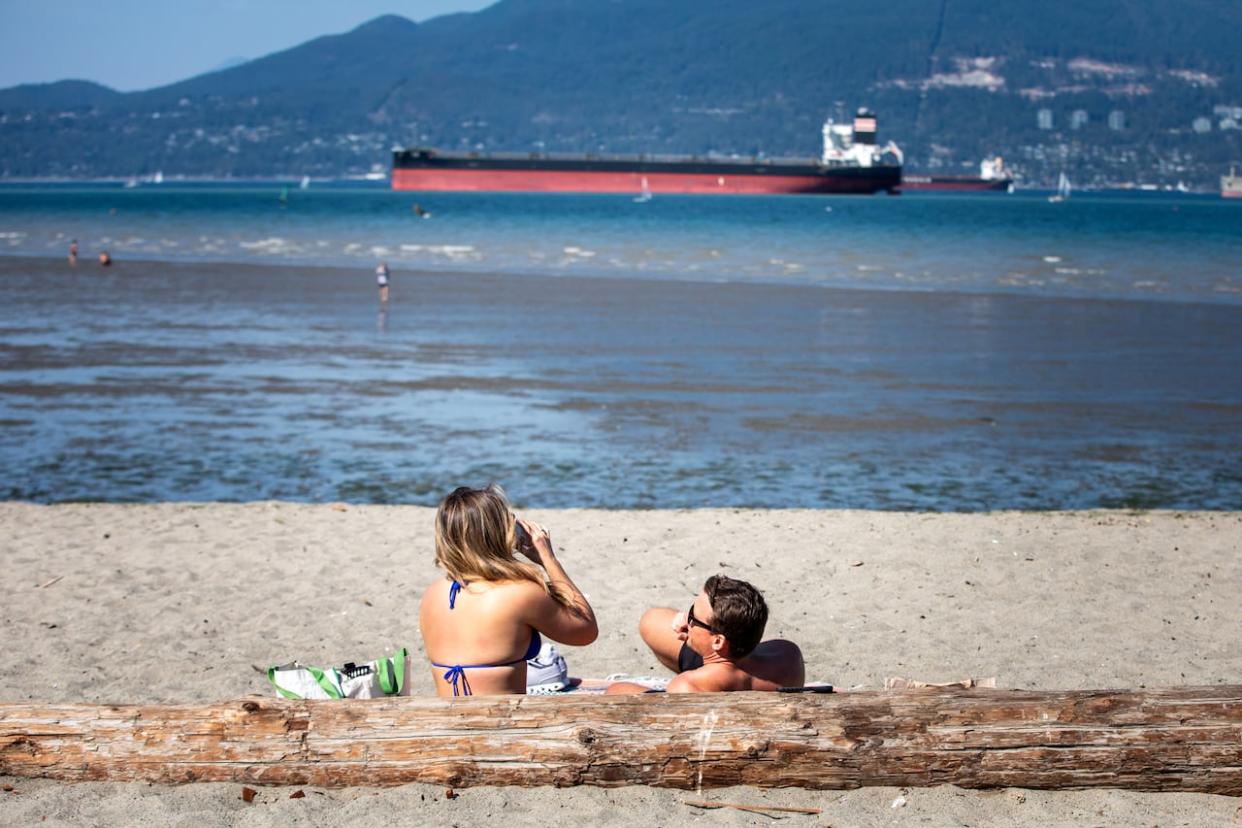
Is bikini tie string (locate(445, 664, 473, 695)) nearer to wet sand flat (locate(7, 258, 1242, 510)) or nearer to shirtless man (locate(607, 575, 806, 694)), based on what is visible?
shirtless man (locate(607, 575, 806, 694))

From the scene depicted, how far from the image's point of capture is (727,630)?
422 cm

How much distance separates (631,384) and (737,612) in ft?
33.6

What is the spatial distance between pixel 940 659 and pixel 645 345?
11984 millimetres

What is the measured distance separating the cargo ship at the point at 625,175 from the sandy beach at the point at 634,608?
85.3 m

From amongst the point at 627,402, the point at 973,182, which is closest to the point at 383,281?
the point at 627,402

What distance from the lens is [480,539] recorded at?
4094 mm

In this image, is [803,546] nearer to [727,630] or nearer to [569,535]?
[569,535]

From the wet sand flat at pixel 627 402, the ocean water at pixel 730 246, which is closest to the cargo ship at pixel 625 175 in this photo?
the ocean water at pixel 730 246

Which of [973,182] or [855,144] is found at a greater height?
[855,144]

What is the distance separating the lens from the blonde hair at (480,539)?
4.07m

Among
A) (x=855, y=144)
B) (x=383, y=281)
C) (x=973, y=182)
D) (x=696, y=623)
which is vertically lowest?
(x=696, y=623)

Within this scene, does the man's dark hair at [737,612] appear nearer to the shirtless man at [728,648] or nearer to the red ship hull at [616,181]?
the shirtless man at [728,648]

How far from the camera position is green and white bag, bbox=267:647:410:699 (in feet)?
14.3

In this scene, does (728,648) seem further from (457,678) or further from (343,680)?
(343,680)
